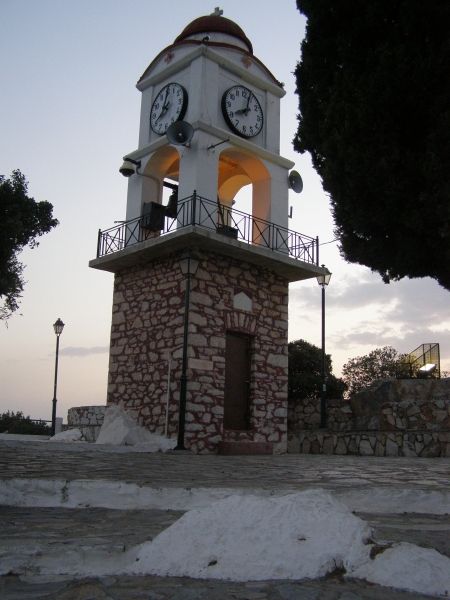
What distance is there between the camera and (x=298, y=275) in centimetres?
1391

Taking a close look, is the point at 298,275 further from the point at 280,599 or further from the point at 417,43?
the point at 280,599

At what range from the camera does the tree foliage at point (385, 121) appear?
20.1ft

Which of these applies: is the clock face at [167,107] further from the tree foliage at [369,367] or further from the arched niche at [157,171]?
the tree foliage at [369,367]

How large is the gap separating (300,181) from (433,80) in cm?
838

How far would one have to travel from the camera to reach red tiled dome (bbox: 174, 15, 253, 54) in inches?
551

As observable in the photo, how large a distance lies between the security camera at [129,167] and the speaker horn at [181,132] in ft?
5.96

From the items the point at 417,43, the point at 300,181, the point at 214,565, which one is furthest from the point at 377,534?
the point at 300,181

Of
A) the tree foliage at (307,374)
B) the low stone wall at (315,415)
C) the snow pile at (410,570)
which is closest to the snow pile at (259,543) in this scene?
the snow pile at (410,570)

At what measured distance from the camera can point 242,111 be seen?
13609 mm

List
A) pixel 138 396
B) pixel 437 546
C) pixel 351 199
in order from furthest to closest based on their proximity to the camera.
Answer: pixel 138 396
pixel 351 199
pixel 437 546

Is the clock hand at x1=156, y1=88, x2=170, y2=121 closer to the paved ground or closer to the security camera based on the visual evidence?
the security camera

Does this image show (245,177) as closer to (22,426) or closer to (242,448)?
(242,448)

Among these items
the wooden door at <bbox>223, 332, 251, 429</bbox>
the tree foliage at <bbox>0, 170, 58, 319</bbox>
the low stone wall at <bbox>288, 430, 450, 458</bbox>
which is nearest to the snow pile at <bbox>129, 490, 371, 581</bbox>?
the tree foliage at <bbox>0, 170, 58, 319</bbox>

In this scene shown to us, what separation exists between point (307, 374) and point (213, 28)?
30.0 feet
